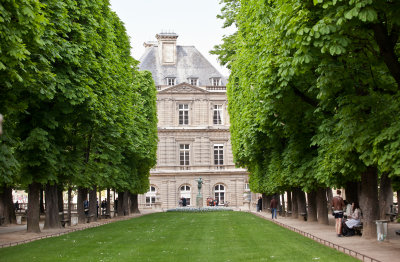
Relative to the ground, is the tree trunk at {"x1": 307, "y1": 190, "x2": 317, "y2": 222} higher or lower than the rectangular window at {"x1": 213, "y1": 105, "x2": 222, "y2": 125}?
lower

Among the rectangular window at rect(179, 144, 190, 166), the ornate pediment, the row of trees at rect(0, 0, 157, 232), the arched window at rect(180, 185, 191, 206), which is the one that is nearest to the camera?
the row of trees at rect(0, 0, 157, 232)

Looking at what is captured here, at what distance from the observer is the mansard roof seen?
2589 inches

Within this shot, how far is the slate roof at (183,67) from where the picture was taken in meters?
68.2

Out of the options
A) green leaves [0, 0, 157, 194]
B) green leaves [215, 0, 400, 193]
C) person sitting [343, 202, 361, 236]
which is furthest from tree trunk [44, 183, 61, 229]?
person sitting [343, 202, 361, 236]

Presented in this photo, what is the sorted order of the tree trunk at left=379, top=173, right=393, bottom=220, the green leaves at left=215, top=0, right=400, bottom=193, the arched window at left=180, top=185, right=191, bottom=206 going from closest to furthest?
1. the green leaves at left=215, top=0, right=400, bottom=193
2. the tree trunk at left=379, top=173, right=393, bottom=220
3. the arched window at left=180, top=185, right=191, bottom=206

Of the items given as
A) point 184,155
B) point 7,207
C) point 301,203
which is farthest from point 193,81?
point 301,203

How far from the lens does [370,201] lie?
57.4 ft

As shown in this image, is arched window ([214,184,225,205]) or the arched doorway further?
arched window ([214,184,225,205])

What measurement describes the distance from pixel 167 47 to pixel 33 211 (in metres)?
49.9

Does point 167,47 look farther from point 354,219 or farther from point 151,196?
point 354,219

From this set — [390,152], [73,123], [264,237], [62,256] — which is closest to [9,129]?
[62,256]

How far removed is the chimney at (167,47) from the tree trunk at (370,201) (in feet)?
177

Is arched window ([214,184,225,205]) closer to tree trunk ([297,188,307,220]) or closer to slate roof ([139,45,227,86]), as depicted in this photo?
slate roof ([139,45,227,86])

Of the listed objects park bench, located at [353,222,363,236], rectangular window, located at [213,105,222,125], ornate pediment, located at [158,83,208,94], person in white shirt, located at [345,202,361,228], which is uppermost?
ornate pediment, located at [158,83,208,94]
